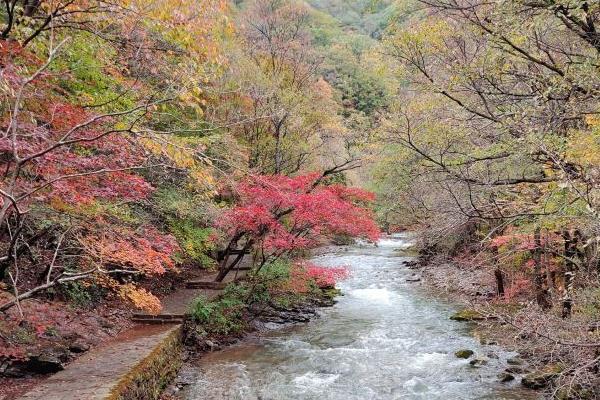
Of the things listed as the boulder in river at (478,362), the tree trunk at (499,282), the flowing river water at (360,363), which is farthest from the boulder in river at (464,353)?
the tree trunk at (499,282)

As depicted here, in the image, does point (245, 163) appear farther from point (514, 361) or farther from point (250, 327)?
point (514, 361)

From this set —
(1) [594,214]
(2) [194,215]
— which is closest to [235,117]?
(2) [194,215]

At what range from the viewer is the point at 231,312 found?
11547 millimetres

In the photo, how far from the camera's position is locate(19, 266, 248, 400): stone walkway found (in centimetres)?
570

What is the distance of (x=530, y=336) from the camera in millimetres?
7695

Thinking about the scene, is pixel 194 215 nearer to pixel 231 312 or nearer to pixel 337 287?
pixel 231 312

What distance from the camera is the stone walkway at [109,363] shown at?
18.7 ft

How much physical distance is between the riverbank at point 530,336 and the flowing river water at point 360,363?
41cm

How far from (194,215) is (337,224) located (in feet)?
13.1

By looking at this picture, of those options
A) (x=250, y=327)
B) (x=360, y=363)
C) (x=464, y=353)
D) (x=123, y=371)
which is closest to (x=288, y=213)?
(x=250, y=327)

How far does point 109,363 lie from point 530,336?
7.08m

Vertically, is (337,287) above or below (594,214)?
below

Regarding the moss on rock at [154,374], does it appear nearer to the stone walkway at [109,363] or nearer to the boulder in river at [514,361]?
the stone walkway at [109,363]

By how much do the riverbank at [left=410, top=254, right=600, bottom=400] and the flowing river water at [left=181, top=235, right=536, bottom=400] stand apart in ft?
1.36
